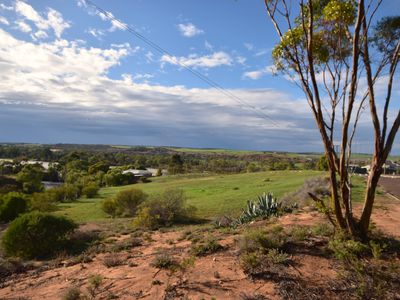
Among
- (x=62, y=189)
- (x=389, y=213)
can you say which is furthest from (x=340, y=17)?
(x=62, y=189)

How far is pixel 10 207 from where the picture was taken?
1170 inches

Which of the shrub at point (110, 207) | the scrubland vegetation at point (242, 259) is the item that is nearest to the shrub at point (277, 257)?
the scrubland vegetation at point (242, 259)

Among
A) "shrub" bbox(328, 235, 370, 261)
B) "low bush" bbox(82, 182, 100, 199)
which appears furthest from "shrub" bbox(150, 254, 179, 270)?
"low bush" bbox(82, 182, 100, 199)

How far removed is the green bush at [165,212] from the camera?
20.1 meters

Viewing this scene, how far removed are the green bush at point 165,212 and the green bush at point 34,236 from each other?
5.17 meters

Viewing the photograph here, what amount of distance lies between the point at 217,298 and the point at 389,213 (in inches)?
420

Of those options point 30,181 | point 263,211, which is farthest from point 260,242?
point 30,181

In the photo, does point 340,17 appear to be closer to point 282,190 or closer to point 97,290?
point 97,290

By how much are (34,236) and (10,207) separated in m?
17.6

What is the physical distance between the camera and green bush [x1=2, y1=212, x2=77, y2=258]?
47.6 feet

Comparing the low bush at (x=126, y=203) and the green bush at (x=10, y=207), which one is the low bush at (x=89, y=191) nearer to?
the green bush at (x=10, y=207)

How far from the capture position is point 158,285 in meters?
6.83

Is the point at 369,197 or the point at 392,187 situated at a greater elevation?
the point at 369,197

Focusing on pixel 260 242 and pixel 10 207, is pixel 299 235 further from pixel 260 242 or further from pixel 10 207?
pixel 10 207
